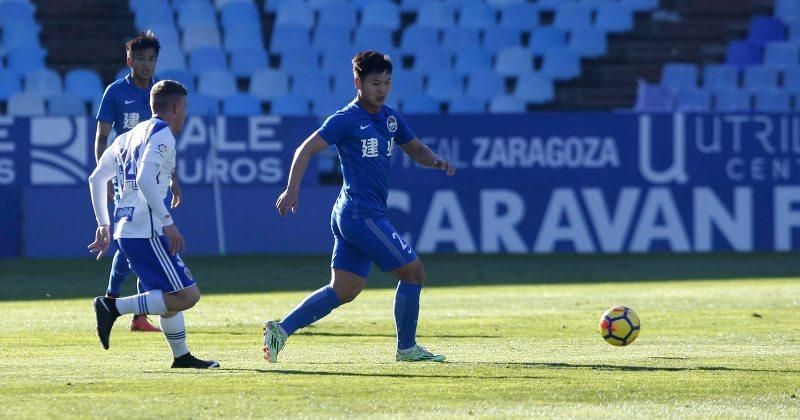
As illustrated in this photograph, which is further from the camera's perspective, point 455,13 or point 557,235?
point 455,13

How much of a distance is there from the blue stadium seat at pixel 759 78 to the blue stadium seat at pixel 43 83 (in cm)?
1079

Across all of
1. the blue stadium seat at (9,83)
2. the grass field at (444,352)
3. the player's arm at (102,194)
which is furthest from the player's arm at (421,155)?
the blue stadium seat at (9,83)

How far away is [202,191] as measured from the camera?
66.3ft

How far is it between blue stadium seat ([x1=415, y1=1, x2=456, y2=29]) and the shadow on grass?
18.8 feet

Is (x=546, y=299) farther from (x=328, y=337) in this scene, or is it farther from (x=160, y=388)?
(x=160, y=388)

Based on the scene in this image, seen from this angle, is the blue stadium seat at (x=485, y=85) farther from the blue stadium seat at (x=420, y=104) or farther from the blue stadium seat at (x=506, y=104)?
the blue stadium seat at (x=420, y=104)

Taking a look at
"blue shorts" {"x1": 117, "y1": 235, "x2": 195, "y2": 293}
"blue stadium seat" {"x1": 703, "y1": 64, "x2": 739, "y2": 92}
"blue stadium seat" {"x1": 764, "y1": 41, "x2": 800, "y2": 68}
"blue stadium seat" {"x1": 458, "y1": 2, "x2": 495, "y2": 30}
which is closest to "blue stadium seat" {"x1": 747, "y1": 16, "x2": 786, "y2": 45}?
"blue stadium seat" {"x1": 764, "y1": 41, "x2": 800, "y2": 68}

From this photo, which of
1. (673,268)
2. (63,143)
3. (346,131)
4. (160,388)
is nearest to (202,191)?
(63,143)

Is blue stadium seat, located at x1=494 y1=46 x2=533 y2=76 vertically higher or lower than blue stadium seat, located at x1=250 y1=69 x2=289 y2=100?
higher

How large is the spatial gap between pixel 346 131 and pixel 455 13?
16.4m

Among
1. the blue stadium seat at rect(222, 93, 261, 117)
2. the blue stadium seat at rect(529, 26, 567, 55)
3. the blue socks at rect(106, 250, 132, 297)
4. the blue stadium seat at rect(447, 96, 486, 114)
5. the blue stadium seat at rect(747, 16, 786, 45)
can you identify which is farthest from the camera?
the blue stadium seat at rect(747, 16, 786, 45)

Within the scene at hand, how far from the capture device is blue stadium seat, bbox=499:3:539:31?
25344mm

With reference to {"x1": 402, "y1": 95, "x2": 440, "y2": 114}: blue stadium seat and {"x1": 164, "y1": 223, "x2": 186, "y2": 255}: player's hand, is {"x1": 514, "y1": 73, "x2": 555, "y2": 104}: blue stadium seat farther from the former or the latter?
{"x1": 164, "y1": 223, "x2": 186, "y2": 255}: player's hand

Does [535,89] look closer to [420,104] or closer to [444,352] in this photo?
[420,104]
